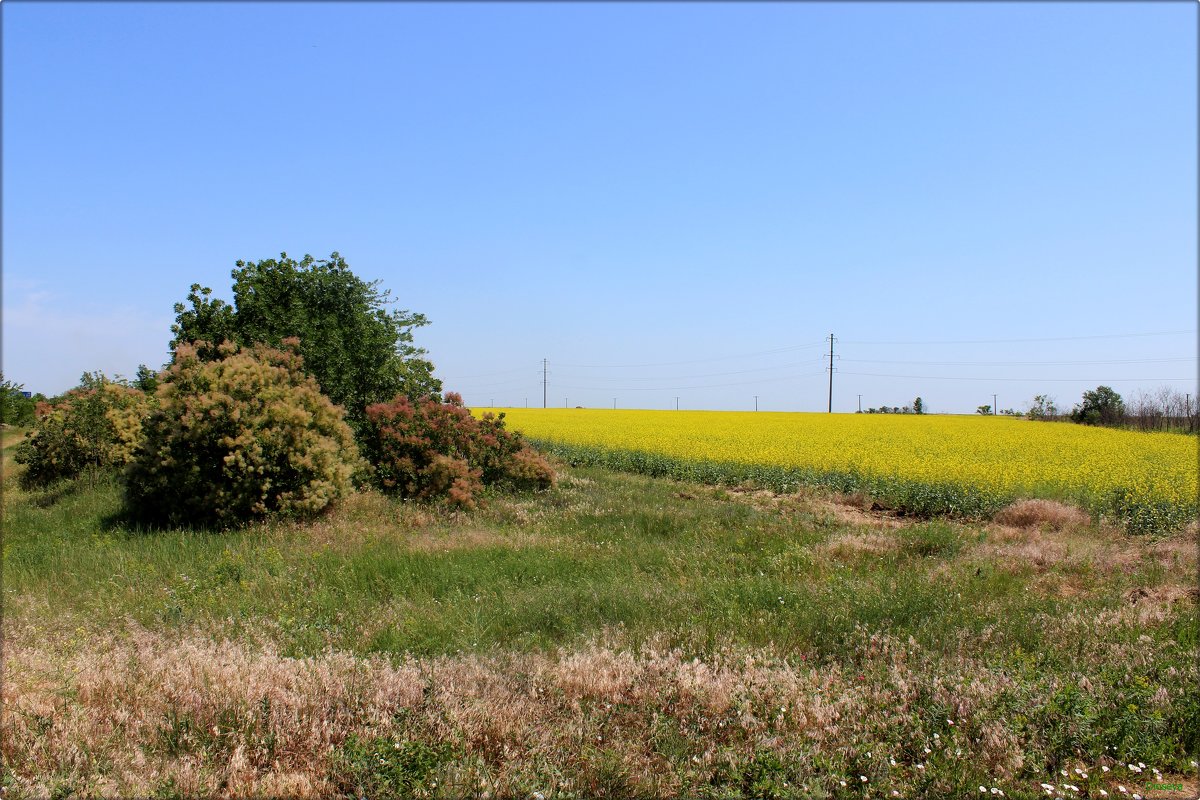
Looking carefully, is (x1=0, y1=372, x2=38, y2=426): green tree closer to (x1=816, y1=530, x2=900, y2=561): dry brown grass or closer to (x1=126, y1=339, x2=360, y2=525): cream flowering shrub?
(x1=126, y1=339, x2=360, y2=525): cream flowering shrub

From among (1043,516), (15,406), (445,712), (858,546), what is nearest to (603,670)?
(445,712)

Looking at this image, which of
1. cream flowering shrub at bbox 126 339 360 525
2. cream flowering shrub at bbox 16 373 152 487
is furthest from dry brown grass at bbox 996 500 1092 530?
A: cream flowering shrub at bbox 16 373 152 487

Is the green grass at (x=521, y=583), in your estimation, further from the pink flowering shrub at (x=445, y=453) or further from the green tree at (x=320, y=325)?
the green tree at (x=320, y=325)

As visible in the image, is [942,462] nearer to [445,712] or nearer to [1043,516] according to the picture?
[1043,516]

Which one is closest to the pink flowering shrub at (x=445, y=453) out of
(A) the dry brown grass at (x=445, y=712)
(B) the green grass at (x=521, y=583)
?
(B) the green grass at (x=521, y=583)

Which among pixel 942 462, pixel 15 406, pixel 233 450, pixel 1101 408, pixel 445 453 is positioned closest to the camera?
pixel 233 450

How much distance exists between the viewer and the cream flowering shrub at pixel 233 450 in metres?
11.4

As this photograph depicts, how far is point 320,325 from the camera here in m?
16.6

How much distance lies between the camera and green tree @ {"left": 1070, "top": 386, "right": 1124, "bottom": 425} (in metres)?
42.1

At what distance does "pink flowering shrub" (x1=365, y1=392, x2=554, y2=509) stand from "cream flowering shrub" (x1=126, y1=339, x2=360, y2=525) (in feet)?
5.67

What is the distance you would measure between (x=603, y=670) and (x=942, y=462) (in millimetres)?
16600

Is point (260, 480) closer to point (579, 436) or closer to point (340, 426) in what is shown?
point (340, 426)

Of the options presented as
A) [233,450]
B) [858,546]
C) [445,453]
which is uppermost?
[233,450]

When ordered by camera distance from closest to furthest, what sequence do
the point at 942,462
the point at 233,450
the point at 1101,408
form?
the point at 233,450, the point at 942,462, the point at 1101,408
